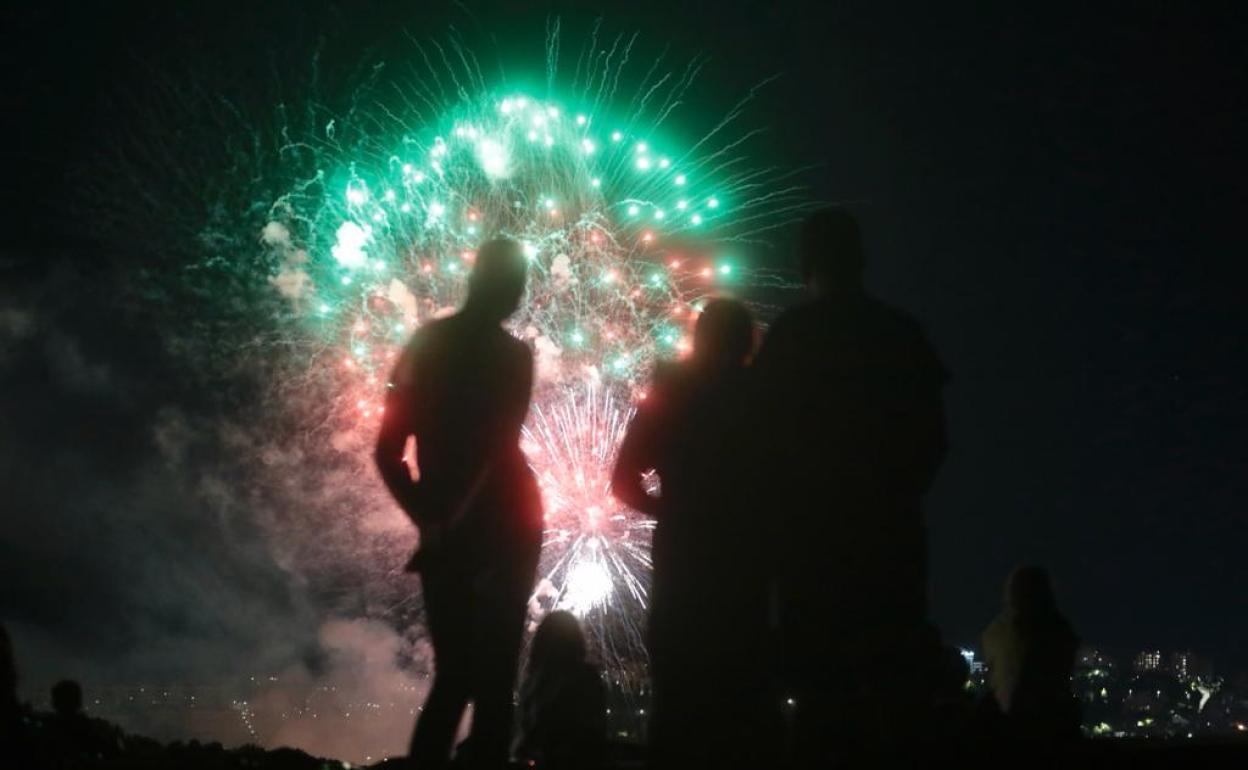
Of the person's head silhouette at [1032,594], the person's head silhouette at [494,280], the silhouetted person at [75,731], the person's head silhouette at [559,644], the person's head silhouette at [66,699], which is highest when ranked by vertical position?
the person's head silhouette at [494,280]

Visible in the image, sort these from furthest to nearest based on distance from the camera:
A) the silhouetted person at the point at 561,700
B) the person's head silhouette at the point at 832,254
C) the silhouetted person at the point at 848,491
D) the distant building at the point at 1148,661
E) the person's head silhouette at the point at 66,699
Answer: the distant building at the point at 1148,661 < the person's head silhouette at the point at 66,699 < the silhouetted person at the point at 561,700 < the person's head silhouette at the point at 832,254 < the silhouetted person at the point at 848,491

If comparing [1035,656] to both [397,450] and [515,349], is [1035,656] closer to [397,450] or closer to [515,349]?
[515,349]

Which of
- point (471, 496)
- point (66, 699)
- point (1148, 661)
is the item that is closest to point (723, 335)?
point (471, 496)

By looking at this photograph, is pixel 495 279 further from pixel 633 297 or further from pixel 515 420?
pixel 633 297

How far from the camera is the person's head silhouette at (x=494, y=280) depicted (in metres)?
4.04

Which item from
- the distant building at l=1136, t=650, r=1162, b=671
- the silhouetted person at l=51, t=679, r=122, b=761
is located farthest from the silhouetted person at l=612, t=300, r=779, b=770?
the distant building at l=1136, t=650, r=1162, b=671

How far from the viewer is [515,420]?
13.2 ft

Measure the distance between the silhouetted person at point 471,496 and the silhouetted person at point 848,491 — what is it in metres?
0.98

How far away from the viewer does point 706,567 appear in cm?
376

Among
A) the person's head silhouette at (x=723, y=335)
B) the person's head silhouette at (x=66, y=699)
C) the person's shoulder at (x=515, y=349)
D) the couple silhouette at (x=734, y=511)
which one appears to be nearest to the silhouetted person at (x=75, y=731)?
the person's head silhouette at (x=66, y=699)

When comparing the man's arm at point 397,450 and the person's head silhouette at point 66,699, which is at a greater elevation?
the man's arm at point 397,450

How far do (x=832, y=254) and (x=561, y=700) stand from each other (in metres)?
2.60

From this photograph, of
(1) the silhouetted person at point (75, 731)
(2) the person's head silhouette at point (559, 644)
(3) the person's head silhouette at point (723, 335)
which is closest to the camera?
(3) the person's head silhouette at point (723, 335)

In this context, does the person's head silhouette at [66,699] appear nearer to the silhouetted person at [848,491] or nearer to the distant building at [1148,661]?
the silhouetted person at [848,491]
